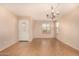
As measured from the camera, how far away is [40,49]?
2.02 meters

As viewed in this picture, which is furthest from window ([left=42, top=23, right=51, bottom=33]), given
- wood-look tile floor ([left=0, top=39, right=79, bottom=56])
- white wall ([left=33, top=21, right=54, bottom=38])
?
wood-look tile floor ([left=0, top=39, right=79, bottom=56])

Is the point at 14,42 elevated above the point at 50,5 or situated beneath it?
situated beneath

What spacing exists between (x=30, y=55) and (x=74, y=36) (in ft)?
2.18

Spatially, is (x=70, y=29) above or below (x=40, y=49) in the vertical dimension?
above

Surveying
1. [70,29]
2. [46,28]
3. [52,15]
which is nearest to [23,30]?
[46,28]

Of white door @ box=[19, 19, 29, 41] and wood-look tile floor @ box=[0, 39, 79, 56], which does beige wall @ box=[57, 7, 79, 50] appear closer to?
wood-look tile floor @ box=[0, 39, 79, 56]

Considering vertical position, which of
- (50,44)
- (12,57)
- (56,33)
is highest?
(56,33)

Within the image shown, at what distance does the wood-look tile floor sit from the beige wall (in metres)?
0.08

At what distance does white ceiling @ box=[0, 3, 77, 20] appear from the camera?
1.98 m

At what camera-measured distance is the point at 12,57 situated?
1.97 m

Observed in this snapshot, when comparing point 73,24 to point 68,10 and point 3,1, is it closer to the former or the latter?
point 68,10

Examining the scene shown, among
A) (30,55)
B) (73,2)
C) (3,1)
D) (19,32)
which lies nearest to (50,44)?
(30,55)

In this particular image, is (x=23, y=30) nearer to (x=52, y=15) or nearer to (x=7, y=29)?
(x=7, y=29)

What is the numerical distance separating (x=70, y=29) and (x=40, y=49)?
0.51 meters
